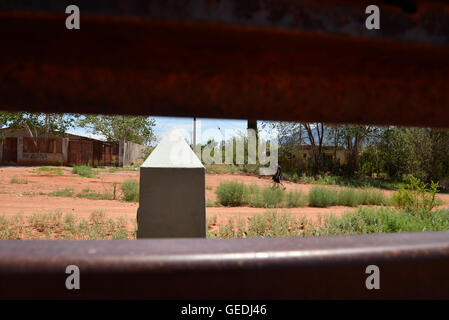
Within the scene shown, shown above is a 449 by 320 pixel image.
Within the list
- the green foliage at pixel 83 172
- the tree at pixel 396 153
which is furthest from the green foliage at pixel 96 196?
the tree at pixel 396 153

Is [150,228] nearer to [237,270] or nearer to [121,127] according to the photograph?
[237,270]

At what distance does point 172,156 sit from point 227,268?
437cm

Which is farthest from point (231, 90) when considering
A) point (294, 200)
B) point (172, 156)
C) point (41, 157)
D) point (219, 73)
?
point (41, 157)

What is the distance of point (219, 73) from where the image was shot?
1062 mm

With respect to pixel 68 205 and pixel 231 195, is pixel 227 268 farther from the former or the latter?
pixel 68 205

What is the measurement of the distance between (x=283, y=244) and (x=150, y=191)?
406 cm

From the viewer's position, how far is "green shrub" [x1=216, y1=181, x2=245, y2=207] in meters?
12.2

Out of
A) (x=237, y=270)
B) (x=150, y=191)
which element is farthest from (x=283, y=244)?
(x=150, y=191)

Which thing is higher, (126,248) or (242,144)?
(242,144)

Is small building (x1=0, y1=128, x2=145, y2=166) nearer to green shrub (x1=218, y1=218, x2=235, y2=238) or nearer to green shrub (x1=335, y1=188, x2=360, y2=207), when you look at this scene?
green shrub (x1=335, y1=188, x2=360, y2=207)

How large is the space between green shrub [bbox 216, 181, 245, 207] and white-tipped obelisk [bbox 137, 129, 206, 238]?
24.0 ft

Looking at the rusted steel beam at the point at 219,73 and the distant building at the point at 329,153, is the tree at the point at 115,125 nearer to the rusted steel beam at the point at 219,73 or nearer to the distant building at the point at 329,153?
the distant building at the point at 329,153

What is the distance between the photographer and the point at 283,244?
0.93 meters
